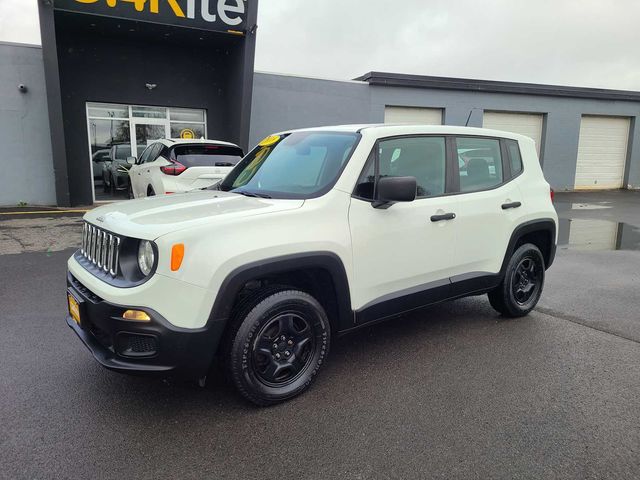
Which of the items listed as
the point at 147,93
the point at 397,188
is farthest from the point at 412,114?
the point at 397,188

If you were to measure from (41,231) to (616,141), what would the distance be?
22891mm

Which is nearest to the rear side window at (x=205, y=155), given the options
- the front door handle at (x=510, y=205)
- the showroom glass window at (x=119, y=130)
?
the front door handle at (x=510, y=205)

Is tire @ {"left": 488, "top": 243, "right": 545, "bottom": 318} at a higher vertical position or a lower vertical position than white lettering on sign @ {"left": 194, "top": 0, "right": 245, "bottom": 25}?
lower

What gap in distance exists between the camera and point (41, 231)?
921 centimetres

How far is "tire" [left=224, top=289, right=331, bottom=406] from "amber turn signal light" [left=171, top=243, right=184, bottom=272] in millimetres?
510

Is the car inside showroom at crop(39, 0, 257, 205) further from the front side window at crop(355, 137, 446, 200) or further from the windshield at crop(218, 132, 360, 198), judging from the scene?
the front side window at crop(355, 137, 446, 200)

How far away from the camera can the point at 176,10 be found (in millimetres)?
12453

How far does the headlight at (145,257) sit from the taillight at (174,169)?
19.9 ft

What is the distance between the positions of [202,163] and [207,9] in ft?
20.9

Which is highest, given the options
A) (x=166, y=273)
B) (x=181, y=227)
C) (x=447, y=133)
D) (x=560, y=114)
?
(x=560, y=114)

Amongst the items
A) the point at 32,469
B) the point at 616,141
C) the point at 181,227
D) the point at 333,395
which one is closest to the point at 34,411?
the point at 32,469

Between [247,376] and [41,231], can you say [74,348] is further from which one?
[41,231]

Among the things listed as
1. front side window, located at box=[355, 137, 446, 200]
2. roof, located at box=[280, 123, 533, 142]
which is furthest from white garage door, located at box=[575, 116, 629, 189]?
front side window, located at box=[355, 137, 446, 200]

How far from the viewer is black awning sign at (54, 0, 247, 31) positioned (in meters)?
11.7
